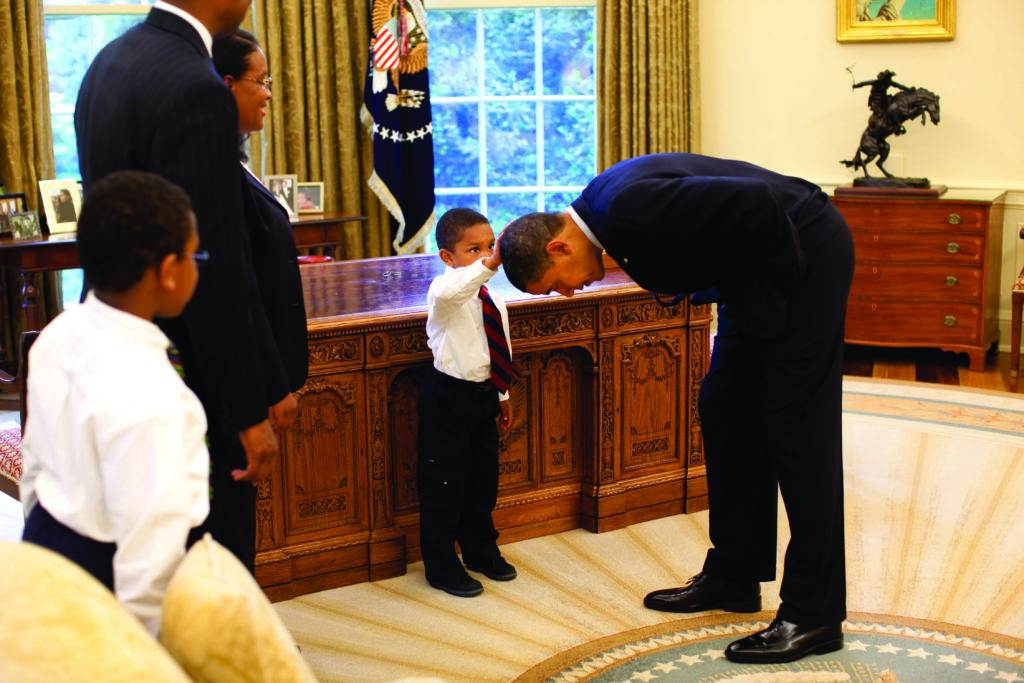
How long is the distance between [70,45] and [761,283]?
550cm

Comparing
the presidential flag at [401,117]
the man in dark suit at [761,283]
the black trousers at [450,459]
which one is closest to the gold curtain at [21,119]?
the presidential flag at [401,117]

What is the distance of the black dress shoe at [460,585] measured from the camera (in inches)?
149

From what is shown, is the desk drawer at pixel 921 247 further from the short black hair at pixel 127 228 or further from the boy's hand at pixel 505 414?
the short black hair at pixel 127 228

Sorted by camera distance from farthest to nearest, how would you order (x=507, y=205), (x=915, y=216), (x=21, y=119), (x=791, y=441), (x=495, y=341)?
1. (x=507, y=205)
2. (x=915, y=216)
3. (x=21, y=119)
4. (x=495, y=341)
5. (x=791, y=441)

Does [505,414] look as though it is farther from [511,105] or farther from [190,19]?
[511,105]

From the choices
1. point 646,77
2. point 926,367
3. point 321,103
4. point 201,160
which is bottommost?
point 926,367

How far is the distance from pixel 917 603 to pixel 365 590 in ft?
5.65

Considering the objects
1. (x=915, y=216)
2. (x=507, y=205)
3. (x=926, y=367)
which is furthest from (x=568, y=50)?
(x=926, y=367)

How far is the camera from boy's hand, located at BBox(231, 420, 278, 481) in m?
2.22

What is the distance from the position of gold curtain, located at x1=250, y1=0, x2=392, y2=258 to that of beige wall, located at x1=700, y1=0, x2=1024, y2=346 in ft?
7.35

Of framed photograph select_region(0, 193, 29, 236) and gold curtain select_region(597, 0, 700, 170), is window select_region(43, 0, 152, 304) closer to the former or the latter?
framed photograph select_region(0, 193, 29, 236)

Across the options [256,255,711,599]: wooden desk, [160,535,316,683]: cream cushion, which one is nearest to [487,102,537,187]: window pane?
[256,255,711,599]: wooden desk

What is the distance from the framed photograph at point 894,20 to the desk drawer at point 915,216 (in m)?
1.16

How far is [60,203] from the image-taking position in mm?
6414
